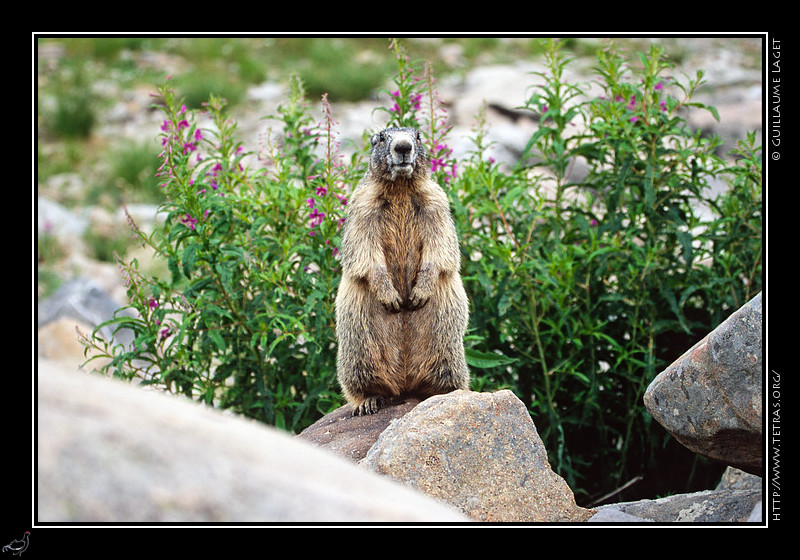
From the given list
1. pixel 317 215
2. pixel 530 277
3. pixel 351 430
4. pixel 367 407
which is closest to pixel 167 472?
pixel 351 430

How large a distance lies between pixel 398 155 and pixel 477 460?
1970 millimetres

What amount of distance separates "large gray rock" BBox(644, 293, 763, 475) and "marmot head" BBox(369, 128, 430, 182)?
205 cm

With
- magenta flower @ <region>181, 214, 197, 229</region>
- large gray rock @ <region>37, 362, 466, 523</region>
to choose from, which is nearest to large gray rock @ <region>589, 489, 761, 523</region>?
large gray rock @ <region>37, 362, 466, 523</region>

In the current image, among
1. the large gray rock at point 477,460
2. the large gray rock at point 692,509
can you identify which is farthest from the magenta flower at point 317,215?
the large gray rock at point 692,509

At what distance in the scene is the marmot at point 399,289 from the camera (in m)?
5.64

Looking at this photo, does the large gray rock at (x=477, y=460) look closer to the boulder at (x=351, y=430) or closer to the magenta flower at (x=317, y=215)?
the boulder at (x=351, y=430)

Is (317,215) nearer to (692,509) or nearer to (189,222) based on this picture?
(189,222)

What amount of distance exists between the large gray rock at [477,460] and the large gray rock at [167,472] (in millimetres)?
1485

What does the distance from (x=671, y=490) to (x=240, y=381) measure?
11.5ft

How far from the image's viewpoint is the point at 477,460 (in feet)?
15.7

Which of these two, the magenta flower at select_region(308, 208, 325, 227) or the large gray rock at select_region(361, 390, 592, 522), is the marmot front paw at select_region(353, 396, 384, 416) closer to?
the large gray rock at select_region(361, 390, 592, 522)

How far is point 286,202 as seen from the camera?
21.4 ft

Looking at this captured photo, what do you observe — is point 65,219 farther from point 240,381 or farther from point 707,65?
point 707,65

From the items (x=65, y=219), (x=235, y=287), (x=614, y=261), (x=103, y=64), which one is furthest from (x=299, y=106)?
(x=103, y=64)
